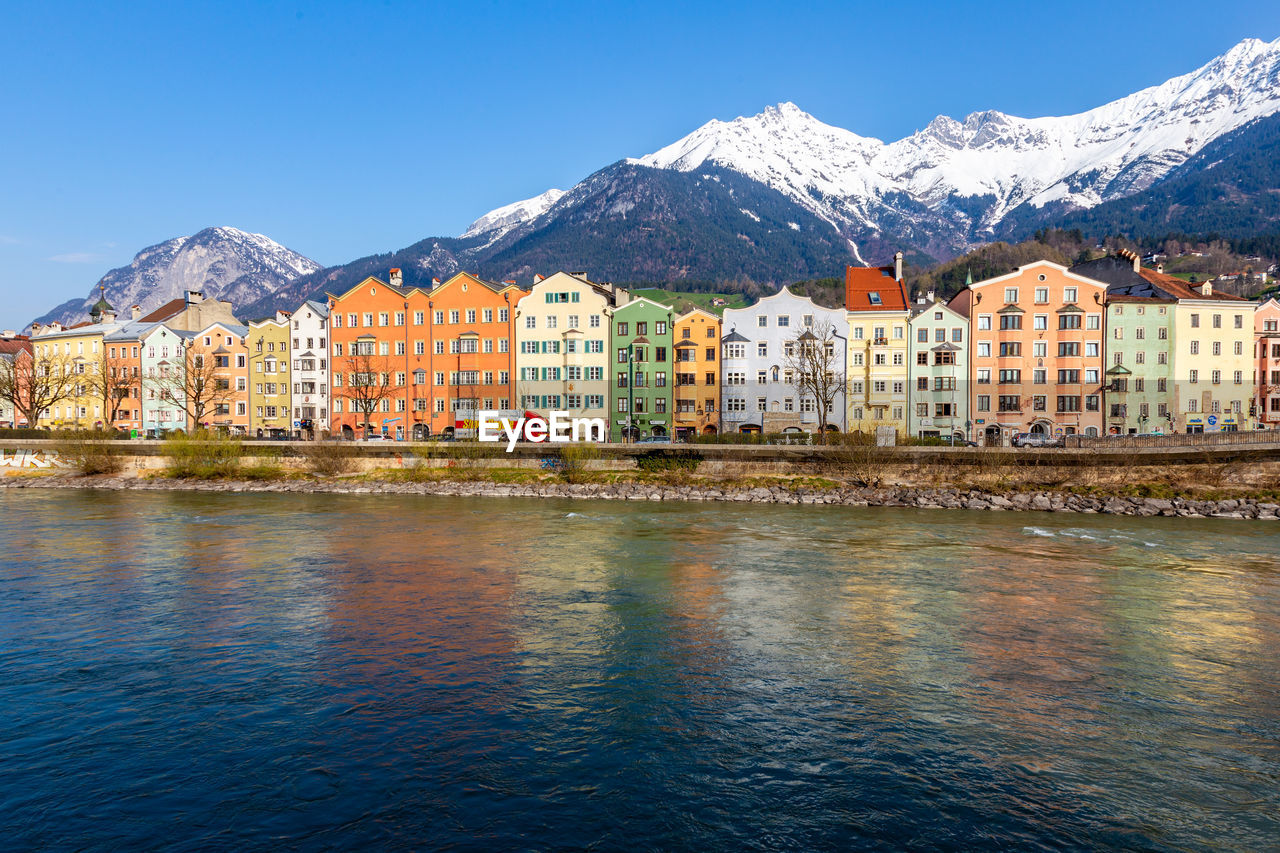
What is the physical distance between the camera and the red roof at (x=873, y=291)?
3024 inches

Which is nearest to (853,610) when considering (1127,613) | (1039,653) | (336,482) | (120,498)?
(1039,653)

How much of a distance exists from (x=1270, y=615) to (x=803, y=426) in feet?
173

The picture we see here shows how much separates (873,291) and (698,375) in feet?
63.3

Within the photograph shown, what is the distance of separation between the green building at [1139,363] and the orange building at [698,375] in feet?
119

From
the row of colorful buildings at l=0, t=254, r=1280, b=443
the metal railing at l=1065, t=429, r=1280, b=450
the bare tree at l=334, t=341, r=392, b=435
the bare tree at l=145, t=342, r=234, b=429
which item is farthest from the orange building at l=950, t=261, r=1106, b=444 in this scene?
the bare tree at l=145, t=342, r=234, b=429

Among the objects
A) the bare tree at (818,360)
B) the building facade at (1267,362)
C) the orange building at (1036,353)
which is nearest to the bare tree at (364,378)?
the bare tree at (818,360)

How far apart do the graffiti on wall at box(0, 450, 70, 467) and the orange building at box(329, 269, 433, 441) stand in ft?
80.1

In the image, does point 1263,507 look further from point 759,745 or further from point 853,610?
point 759,745

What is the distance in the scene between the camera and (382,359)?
8488 cm

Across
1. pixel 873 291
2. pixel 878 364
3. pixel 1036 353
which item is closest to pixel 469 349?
pixel 878 364

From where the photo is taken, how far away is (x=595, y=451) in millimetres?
60469

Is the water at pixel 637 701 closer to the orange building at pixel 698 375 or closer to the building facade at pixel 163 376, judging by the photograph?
the orange building at pixel 698 375

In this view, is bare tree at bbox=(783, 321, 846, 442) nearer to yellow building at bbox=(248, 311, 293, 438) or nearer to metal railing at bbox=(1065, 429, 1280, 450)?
metal railing at bbox=(1065, 429, 1280, 450)

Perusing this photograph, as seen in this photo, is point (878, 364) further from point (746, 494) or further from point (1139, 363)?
point (746, 494)
